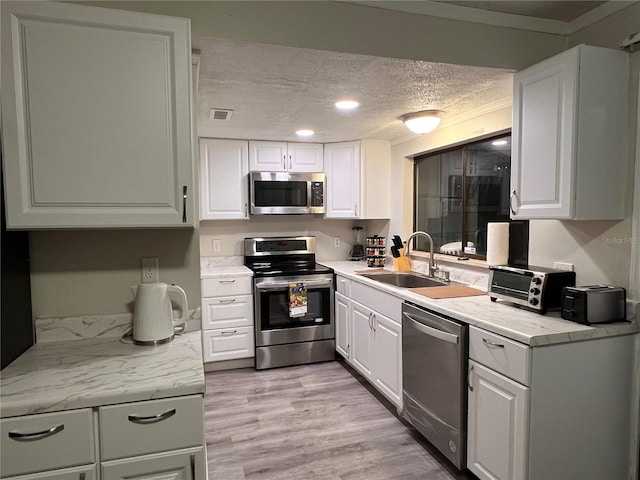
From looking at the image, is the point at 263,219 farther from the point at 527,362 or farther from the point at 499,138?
the point at 527,362

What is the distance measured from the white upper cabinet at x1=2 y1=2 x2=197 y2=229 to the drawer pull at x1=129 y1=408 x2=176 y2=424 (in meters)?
0.67

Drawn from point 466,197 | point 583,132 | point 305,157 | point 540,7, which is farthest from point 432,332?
point 305,157

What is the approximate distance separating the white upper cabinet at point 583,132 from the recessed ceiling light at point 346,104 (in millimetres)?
1060

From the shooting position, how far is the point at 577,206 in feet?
5.98

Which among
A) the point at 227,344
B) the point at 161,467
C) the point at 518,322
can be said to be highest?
the point at 518,322

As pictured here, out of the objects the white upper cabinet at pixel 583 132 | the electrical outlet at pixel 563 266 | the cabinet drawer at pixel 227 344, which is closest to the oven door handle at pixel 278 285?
the cabinet drawer at pixel 227 344

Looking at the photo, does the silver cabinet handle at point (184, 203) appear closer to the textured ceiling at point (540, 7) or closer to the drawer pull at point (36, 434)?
the drawer pull at point (36, 434)

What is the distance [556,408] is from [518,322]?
39 cm

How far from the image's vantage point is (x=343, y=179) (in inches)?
158

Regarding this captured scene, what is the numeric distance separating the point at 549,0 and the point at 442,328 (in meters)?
1.68

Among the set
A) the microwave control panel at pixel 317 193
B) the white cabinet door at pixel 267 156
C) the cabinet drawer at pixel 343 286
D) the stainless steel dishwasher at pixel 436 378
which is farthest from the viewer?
the microwave control panel at pixel 317 193

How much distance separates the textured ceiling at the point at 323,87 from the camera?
186 cm

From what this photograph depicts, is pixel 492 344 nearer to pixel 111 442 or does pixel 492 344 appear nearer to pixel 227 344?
pixel 111 442

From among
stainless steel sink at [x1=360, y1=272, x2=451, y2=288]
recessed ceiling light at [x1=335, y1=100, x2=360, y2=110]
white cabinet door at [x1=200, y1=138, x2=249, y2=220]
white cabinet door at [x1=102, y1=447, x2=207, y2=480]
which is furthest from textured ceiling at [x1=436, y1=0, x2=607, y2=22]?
white cabinet door at [x1=200, y1=138, x2=249, y2=220]
